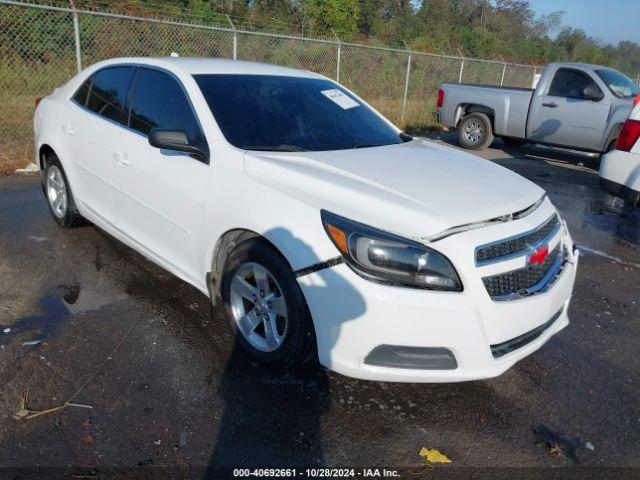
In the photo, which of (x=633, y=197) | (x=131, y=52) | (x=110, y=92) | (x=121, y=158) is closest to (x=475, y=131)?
(x=633, y=197)

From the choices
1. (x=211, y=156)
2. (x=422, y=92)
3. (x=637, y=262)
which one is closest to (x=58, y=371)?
(x=211, y=156)

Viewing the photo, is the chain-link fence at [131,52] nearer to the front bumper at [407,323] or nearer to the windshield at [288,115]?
the windshield at [288,115]

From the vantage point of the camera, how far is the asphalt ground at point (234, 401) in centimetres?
239

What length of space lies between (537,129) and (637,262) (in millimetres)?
5786

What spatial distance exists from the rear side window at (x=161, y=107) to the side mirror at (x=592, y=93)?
852cm

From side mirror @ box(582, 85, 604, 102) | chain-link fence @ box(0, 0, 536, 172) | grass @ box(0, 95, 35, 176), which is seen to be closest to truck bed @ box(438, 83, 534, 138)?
side mirror @ box(582, 85, 604, 102)

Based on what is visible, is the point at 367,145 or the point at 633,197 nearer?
the point at 367,145

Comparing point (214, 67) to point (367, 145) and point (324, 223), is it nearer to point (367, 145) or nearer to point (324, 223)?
point (367, 145)

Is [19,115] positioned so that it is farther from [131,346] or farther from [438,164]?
[438,164]

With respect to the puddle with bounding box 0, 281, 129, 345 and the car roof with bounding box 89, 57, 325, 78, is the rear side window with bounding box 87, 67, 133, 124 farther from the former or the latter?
the puddle with bounding box 0, 281, 129, 345

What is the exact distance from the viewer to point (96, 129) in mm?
4215

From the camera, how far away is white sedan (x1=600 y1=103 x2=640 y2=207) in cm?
545

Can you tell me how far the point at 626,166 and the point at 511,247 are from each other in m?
3.87

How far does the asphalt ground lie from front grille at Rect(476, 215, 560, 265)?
874 mm
